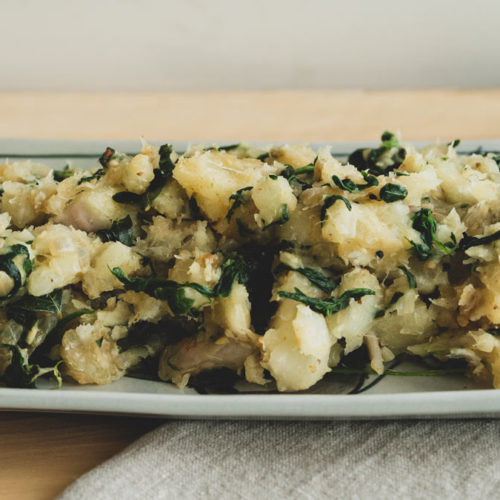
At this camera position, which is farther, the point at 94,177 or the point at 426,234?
the point at 94,177

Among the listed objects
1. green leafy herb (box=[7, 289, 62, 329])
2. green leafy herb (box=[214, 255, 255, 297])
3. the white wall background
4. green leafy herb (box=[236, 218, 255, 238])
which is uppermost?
the white wall background

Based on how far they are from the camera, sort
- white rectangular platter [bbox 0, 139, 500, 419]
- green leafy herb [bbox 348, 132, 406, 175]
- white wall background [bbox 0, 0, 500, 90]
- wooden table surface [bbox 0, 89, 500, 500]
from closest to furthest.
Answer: white rectangular platter [bbox 0, 139, 500, 419]
green leafy herb [bbox 348, 132, 406, 175]
wooden table surface [bbox 0, 89, 500, 500]
white wall background [bbox 0, 0, 500, 90]

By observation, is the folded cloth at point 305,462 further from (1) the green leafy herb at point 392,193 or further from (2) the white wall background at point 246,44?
(2) the white wall background at point 246,44

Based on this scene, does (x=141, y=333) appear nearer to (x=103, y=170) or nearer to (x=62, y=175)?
(x=103, y=170)

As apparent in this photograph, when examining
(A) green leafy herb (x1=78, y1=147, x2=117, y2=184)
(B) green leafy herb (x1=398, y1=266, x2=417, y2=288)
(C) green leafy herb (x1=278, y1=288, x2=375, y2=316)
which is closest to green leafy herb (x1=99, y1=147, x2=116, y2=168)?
(A) green leafy herb (x1=78, y1=147, x2=117, y2=184)

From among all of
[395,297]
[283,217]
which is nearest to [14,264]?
[283,217]

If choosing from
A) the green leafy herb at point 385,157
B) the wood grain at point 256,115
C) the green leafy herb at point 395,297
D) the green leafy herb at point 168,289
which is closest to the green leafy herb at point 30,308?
the green leafy herb at point 168,289

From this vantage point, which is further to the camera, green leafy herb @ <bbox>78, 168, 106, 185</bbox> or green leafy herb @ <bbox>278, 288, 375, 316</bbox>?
green leafy herb @ <bbox>78, 168, 106, 185</bbox>

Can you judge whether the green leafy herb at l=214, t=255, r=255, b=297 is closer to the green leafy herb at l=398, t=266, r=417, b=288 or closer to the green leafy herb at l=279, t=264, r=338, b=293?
the green leafy herb at l=279, t=264, r=338, b=293
